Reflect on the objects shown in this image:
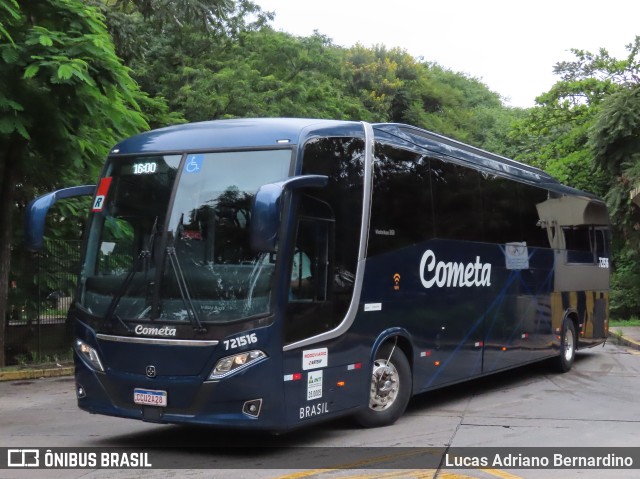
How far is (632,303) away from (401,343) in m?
24.1

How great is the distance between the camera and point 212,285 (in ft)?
25.6

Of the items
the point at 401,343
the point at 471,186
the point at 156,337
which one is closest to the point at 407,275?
the point at 401,343

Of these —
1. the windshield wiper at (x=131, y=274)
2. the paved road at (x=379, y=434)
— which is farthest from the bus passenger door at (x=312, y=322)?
the windshield wiper at (x=131, y=274)

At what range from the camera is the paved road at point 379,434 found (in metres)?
7.46

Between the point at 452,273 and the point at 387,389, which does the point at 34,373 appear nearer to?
the point at 387,389

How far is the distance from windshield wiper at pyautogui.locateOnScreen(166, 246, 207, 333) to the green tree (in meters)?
5.75

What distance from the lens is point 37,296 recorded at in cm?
1702

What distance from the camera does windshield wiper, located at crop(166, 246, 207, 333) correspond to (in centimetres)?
775

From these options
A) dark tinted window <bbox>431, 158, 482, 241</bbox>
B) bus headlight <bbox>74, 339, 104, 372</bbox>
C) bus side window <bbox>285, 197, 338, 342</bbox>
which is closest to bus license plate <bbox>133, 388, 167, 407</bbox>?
bus headlight <bbox>74, 339, 104, 372</bbox>

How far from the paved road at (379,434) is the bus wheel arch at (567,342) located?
5.61 ft

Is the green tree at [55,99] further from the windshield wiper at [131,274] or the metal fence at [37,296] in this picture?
the windshield wiper at [131,274]

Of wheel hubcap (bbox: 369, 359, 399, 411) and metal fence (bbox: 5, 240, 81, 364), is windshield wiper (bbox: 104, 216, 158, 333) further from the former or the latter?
metal fence (bbox: 5, 240, 81, 364)

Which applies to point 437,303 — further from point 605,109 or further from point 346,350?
point 605,109

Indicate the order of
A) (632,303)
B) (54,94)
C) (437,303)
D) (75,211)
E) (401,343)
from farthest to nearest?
1. (632,303)
2. (75,211)
3. (54,94)
4. (437,303)
5. (401,343)
